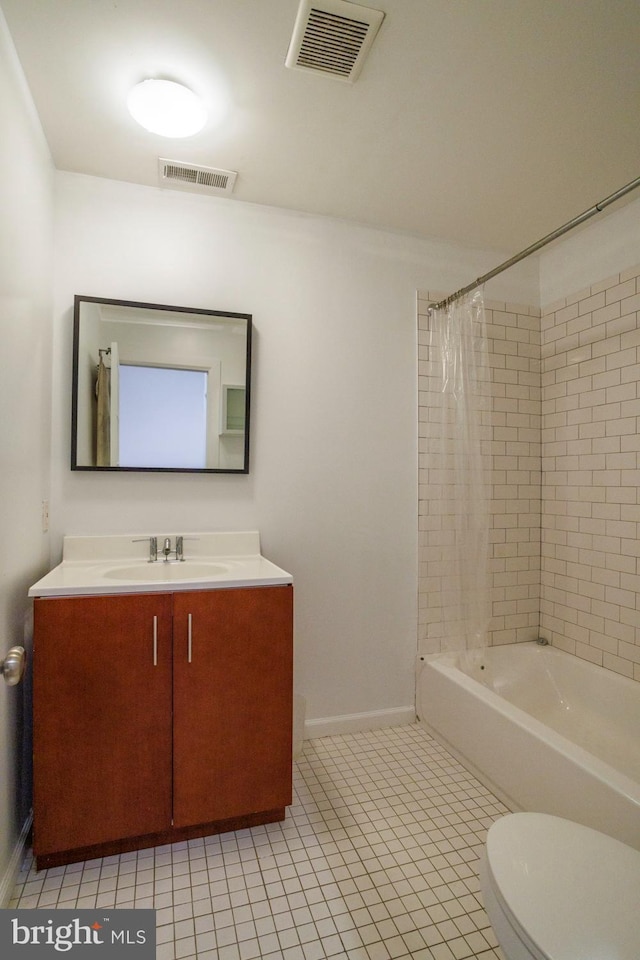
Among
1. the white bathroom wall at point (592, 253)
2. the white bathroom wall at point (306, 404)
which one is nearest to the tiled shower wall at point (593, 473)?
the white bathroom wall at point (592, 253)

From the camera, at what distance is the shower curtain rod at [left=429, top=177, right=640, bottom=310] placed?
1502mm

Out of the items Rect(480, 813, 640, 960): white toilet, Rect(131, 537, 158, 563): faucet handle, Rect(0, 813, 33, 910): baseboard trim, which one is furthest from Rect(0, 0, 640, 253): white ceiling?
Rect(0, 813, 33, 910): baseboard trim

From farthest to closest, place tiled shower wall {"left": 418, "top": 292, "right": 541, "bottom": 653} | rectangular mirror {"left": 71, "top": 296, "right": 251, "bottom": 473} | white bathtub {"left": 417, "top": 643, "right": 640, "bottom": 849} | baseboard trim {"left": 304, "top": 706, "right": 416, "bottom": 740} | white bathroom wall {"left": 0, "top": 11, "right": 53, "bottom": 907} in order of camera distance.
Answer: tiled shower wall {"left": 418, "top": 292, "right": 541, "bottom": 653} < baseboard trim {"left": 304, "top": 706, "right": 416, "bottom": 740} < rectangular mirror {"left": 71, "top": 296, "right": 251, "bottom": 473} < white bathtub {"left": 417, "top": 643, "right": 640, "bottom": 849} < white bathroom wall {"left": 0, "top": 11, "right": 53, "bottom": 907}

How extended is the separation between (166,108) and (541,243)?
1376 millimetres

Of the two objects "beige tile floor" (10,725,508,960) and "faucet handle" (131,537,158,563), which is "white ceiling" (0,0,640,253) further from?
"beige tile floor" (10,725,508,960)

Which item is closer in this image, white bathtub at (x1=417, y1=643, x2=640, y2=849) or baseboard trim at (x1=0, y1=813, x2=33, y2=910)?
baseboard trim at (x1=0, y1=813, x2=33, y2=910)

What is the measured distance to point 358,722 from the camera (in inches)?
95.7

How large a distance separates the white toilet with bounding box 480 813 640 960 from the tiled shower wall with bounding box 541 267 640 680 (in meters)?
1.37

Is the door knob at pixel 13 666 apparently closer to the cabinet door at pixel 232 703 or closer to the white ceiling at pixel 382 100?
the cabinet door at pixel 232 703

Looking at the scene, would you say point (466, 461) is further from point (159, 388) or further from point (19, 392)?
point (19, 392)

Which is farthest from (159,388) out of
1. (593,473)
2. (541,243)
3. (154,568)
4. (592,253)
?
(592,253)

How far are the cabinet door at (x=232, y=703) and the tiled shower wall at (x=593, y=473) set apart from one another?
63.6 inches

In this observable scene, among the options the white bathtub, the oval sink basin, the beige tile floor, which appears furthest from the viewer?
the oval sink basin

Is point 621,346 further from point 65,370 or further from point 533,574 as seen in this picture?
point 65,370
